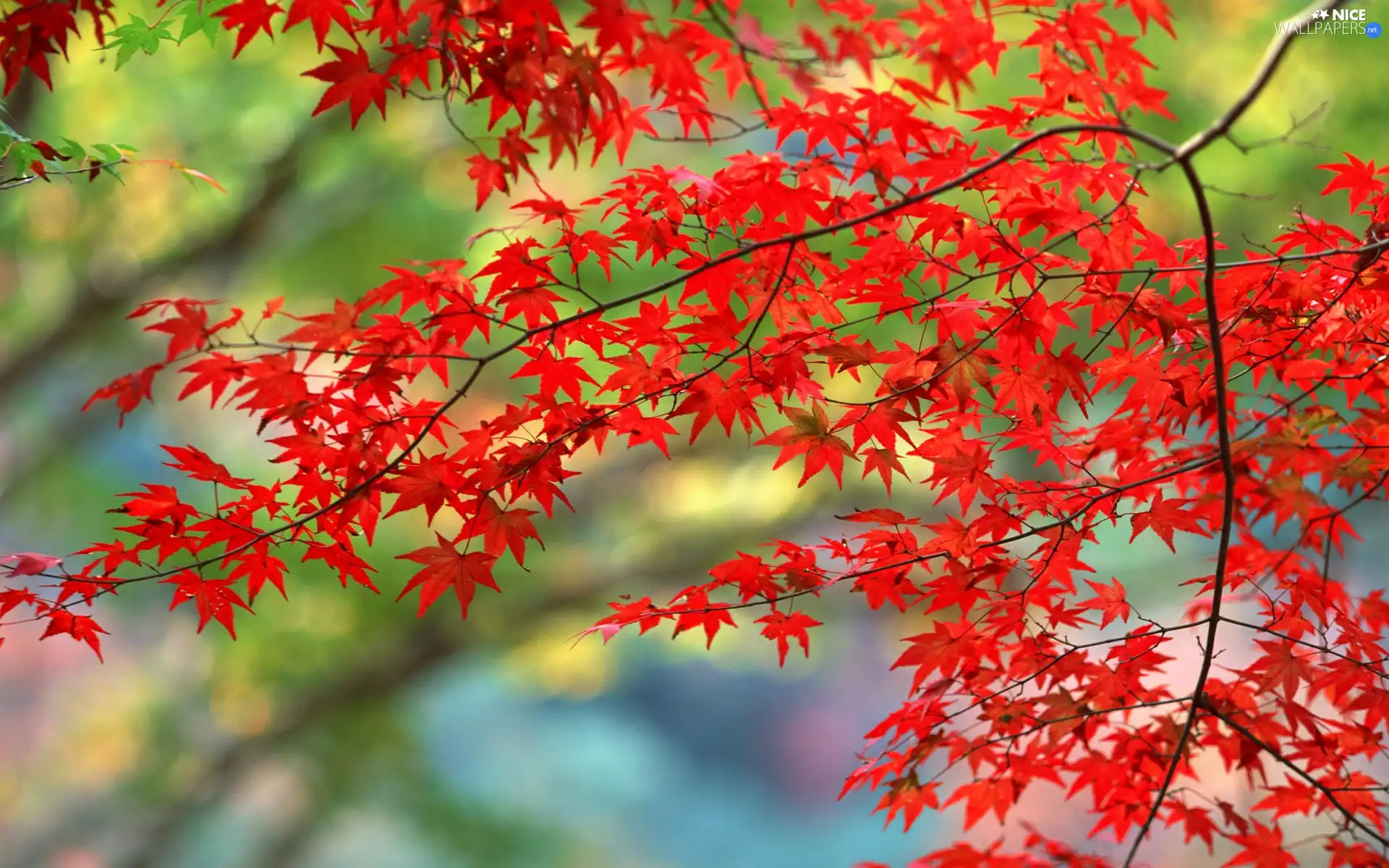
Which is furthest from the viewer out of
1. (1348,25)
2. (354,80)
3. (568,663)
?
(568,663)

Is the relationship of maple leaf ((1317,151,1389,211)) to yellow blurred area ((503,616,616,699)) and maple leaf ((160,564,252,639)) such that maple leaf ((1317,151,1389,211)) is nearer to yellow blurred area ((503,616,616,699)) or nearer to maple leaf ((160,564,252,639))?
maple leaf ((160,564,252,639))

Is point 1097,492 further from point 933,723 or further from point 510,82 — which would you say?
point 510,82

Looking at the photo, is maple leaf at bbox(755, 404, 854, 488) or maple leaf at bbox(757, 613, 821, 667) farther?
maple leaf at bbox(757, 613, 821, 667)

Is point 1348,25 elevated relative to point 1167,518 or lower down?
elevated

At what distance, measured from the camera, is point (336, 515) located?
1.47 metres

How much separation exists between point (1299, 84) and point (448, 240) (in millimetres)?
3195

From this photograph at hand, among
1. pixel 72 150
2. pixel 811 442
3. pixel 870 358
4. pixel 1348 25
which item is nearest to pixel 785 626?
pixel 811 442

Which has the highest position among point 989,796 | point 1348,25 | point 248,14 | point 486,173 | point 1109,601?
point 1348,25

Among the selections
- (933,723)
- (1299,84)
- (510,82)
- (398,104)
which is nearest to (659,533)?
(398,104)

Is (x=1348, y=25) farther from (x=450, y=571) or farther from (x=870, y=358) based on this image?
(x=450, y=571)

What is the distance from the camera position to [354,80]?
1.26 meters

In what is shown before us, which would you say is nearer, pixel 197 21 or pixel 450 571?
pixel 450 571

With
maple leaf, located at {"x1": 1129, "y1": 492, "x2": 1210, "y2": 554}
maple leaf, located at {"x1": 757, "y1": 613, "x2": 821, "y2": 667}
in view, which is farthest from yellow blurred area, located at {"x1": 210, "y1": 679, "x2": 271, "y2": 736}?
maple leaf, located at {"x1": 1129, "y1": 492, "x2": 1210, "y2": 554}

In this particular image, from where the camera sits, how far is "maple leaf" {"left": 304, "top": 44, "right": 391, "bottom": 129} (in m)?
1.24
